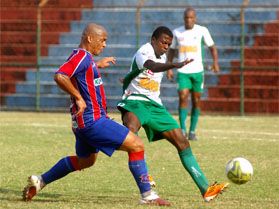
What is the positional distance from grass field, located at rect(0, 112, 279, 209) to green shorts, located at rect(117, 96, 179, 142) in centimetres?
69

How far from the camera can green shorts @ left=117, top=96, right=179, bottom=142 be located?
32.4 ft

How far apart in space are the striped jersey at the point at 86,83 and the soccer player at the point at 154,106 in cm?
96

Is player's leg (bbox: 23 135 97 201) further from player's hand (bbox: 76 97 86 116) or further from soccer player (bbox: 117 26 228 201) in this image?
soccer player (bbox: 117 26 228 201)

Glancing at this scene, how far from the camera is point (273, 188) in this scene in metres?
10.3

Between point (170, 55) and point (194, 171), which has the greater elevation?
point (170, 55)

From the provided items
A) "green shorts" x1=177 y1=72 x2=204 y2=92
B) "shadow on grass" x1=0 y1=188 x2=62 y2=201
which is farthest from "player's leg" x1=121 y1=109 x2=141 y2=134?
"green shorts" x1=177 y1=72 x2=204 y2=92

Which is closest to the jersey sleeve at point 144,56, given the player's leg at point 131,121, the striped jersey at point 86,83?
the player's leg at point 131,121

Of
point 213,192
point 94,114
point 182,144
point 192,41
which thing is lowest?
point 213,192

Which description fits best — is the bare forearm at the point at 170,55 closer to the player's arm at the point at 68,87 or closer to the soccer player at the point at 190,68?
the soccer player at the point at 190,68

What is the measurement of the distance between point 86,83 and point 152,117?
4.64 feet

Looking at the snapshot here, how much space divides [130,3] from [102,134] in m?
17.4

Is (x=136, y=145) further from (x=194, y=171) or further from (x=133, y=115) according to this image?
(x=133, y=115)

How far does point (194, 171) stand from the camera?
946 centimetres

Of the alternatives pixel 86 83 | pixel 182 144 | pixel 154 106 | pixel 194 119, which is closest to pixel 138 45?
pixel 194 119
